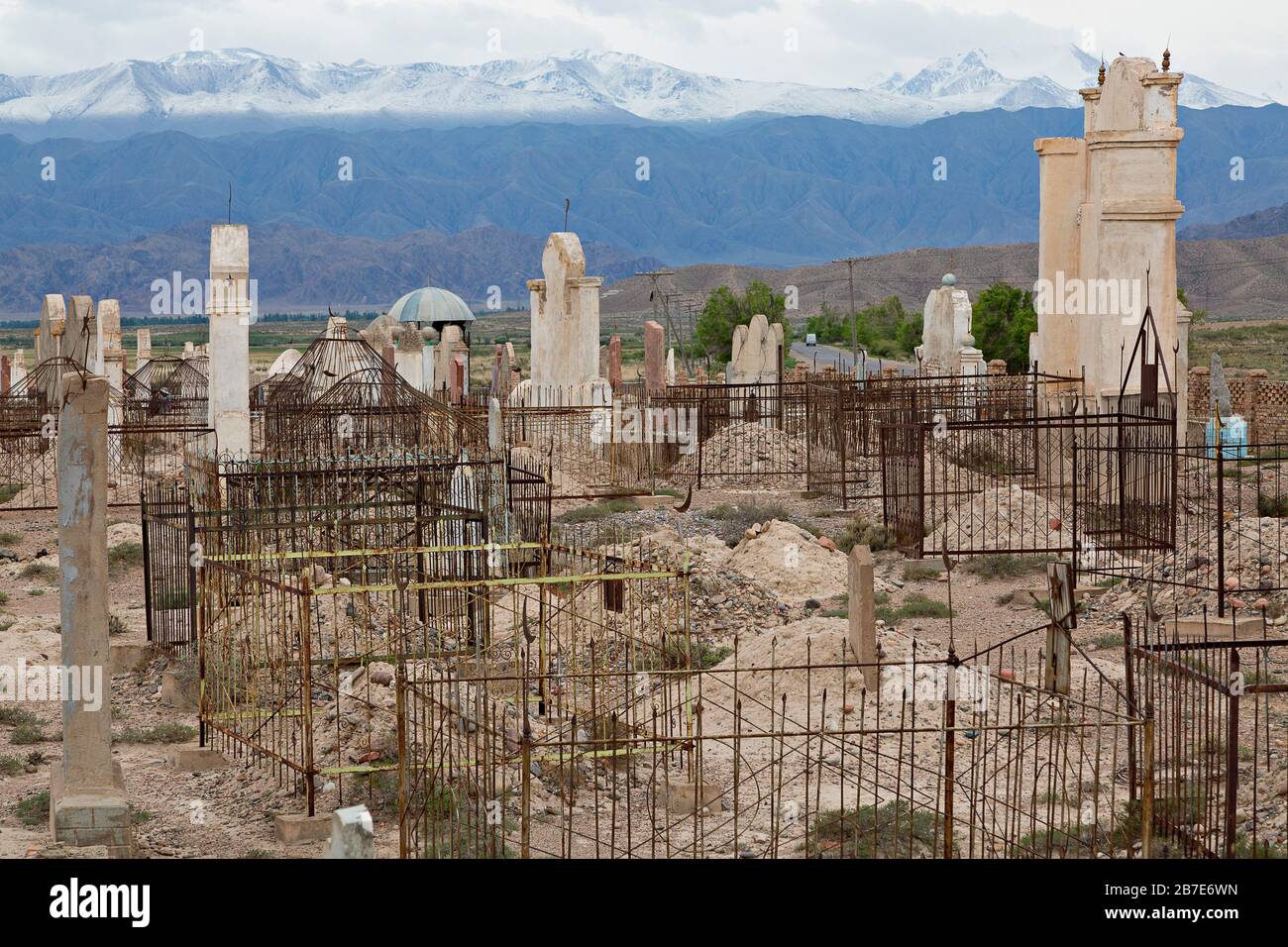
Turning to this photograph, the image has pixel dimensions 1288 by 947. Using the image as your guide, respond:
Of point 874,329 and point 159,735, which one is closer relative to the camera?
point 159,735

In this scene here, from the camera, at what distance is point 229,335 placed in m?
19.3

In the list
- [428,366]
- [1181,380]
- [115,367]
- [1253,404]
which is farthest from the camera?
[428,366]

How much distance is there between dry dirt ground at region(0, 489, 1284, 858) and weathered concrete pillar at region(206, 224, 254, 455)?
1.91 m

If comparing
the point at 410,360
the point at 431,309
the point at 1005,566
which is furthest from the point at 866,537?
the point at 431,309

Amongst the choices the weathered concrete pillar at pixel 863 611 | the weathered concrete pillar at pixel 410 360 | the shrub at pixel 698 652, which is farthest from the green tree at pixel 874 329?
the weathered concrete pillar at pixel 863 611

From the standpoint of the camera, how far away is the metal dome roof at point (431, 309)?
6950cm

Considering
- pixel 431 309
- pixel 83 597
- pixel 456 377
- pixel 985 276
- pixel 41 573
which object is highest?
pixel 985 276

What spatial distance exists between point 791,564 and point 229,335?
292 inches

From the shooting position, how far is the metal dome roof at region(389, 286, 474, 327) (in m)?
69.5

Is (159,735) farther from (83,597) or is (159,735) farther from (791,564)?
(791,564)

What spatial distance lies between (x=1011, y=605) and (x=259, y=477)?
7.40 metres

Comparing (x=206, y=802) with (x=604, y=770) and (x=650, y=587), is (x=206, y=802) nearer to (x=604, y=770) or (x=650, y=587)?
(x=604, y=770)

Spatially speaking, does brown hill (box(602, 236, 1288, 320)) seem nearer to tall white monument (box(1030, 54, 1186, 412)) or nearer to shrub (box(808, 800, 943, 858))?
tall white monument (box(1030, 54, 1186, 412))

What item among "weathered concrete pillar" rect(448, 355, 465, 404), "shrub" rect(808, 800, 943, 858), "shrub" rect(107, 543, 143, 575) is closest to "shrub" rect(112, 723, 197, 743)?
"shrub" rect(808, 800, 943, 858)
